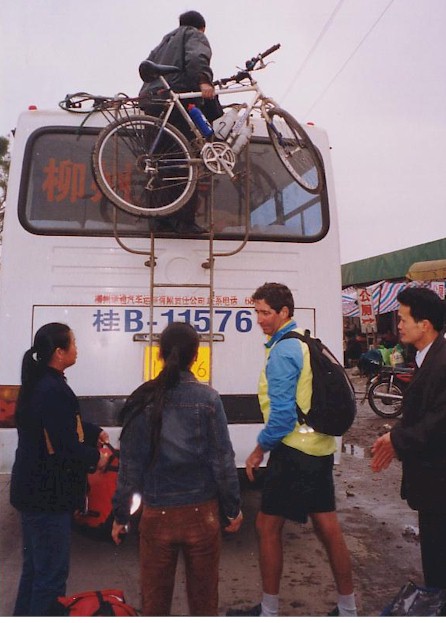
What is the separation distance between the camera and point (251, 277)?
473cm

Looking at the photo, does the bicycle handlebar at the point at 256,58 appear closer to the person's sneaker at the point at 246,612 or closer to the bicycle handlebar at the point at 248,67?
the bicycle handlebar at the point at 248,67

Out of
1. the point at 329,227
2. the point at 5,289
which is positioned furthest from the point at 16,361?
the point at 329,227

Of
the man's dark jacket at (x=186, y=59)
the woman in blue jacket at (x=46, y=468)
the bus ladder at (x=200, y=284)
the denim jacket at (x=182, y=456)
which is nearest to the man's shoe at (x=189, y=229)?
the bus ladder at (x=200, y=284)

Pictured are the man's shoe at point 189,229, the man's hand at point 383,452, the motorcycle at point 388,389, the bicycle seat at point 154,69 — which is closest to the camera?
the man's hand at point 383,452

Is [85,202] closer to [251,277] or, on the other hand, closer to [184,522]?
[251,277]

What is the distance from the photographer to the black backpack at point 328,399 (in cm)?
329

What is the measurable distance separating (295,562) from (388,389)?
23.8ft

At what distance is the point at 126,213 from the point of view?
4.50 m

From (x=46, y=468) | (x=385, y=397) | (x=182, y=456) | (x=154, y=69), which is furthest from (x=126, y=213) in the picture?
(x=385, y=397)

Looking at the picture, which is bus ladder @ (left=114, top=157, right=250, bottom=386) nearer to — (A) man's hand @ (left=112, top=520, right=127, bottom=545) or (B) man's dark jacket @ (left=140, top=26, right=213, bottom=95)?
(B) man's dark jacket @ (left=140, top=26, right=213, bottom=95)

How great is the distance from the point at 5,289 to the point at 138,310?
3.19 feet

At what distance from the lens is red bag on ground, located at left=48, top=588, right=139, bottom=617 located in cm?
271

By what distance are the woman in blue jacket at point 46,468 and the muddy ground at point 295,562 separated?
35.5 inches

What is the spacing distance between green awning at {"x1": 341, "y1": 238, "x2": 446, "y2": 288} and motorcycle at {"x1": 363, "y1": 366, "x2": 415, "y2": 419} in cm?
588
